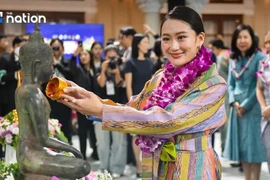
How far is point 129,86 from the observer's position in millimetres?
4246

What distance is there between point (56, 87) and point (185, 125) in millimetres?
391

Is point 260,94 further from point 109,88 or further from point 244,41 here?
point 109,88

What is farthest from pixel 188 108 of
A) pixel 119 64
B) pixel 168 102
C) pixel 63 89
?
pixel 119 64

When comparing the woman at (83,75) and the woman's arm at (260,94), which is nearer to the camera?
the woman's arm at (260,94)

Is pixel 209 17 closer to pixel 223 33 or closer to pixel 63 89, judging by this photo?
pixel 223 33

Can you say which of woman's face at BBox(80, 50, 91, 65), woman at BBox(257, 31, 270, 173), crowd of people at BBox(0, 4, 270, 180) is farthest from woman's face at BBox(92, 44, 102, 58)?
woman at BBox(257, 31, 270, 173)

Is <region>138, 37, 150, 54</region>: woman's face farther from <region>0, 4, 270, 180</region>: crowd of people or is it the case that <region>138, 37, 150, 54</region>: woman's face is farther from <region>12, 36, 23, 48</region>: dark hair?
<region>12, 36, 23, 48</region>: dark hair

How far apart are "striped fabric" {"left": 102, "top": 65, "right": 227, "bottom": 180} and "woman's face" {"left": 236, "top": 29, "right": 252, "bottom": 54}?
2105 mm

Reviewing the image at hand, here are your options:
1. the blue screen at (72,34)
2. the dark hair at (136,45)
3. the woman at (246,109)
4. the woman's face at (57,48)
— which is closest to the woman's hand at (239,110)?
the woman at (246,109)

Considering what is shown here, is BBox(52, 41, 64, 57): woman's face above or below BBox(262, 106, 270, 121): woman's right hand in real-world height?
above

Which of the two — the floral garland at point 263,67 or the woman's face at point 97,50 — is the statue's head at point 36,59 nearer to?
the floral garland at point 263,67

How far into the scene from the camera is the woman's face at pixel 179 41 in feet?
5.12

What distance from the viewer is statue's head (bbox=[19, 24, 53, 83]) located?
140 centimetres

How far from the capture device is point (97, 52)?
489 cm
